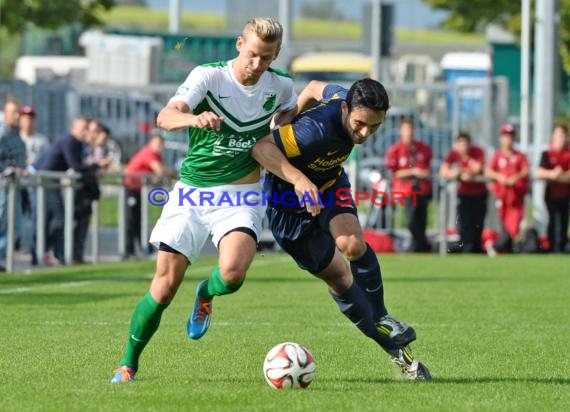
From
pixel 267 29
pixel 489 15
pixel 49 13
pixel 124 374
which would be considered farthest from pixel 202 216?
pixel 489 15

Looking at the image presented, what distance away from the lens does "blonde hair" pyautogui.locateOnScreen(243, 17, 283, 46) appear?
8.09 m

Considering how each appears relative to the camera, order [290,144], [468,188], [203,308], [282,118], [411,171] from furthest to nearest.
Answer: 1. [468,188]
2. [411,171]
3. [282,118]
4. [203,308]
5. [290,144]

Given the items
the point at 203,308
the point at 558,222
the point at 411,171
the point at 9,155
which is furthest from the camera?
the point at 558,222

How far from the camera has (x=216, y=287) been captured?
8.30 m

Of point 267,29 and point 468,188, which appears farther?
point 468,188

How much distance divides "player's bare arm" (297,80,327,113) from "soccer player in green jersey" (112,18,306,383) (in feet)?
0.89

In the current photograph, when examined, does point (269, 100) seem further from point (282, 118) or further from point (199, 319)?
point (199, 319)

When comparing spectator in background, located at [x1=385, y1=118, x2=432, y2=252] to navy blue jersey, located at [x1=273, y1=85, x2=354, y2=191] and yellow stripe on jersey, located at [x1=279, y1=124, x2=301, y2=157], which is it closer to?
navy blue jersey, located at [x1=273, y1=85, x2=354, y2=191]

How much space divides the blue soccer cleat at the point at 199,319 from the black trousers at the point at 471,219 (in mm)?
14230

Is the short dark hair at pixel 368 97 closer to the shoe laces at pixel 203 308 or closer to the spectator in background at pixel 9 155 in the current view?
the shoe laces at pixel 203 308

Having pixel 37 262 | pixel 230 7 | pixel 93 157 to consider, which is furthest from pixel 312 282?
pixel 230 7

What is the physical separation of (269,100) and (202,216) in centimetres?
78

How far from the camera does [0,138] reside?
1767 centimetres

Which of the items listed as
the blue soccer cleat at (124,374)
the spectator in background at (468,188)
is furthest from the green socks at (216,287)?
the spectator in background at (468,188)
